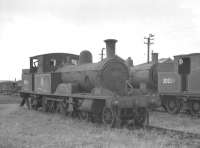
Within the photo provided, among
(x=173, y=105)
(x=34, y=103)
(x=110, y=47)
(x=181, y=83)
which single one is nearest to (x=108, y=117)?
(x=110, y=47)

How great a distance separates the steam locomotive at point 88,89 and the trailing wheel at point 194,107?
14.9 ft

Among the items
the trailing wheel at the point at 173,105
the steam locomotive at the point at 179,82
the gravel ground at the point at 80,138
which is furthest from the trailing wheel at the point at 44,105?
the trailing wheel at the point at 173,105

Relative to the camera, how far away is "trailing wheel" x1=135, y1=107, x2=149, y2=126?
13.0 meters

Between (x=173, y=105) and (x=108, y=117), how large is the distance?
23.3 feet

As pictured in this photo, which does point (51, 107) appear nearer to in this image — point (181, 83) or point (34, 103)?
point (34, 103)

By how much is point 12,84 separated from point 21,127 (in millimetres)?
30908

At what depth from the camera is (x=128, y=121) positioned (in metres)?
13.4

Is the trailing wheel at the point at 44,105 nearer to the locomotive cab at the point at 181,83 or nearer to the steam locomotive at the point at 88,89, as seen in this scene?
the steam locomotive at the point at 88,89

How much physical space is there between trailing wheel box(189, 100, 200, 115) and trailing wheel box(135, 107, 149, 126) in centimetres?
479

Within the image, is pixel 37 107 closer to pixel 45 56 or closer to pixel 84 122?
pixel 45 56

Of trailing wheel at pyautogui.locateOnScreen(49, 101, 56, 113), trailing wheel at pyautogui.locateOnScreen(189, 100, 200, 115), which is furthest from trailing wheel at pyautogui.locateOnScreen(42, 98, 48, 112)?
trailing wheel at pyautogui.locateOnScreen(189, 100, 200, 115)

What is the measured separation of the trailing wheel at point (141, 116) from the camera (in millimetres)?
12953

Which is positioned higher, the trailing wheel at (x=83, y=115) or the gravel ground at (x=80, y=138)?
the trailing wheel at (x=83, y=115)

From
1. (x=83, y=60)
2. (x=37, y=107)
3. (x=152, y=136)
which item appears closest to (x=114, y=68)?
(x=83, y=60)
